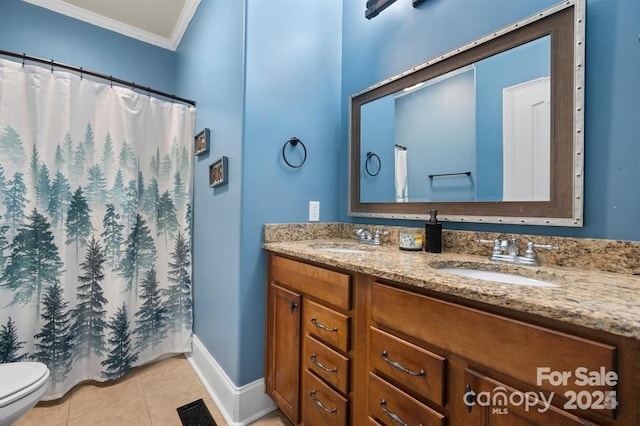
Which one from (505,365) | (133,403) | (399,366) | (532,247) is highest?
(532,247)

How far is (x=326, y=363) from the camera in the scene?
1071 mm

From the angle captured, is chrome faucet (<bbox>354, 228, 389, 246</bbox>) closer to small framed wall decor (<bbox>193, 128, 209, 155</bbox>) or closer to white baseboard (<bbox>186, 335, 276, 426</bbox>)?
white baseboard (<bbox>186, 335, 276, 426</bbox>)

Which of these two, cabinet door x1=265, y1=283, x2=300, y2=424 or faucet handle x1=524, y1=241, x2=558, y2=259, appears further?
cabinet door x1=265, y1=283, x2=300, y2=424

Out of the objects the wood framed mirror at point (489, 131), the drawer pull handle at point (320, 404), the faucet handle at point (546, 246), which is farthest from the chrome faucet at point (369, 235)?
the drawer pull handle at point (320, 404)

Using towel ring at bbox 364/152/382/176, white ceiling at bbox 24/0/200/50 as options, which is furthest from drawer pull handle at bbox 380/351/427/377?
white ceiling at bbox 24/0/200/50

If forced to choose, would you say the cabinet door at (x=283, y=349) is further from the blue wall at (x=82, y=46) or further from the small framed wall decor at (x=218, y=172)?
the blue wall at (x=82, y=46)

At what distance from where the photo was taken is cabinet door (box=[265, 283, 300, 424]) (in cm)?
123

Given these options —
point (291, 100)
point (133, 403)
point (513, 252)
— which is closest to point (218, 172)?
point (291, 100)

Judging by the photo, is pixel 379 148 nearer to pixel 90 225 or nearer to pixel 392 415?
pixel 392 415

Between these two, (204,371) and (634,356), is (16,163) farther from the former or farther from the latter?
(634,356)

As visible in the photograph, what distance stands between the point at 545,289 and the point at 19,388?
1.87 m

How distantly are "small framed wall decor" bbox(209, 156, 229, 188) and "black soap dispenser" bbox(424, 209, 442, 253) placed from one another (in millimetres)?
1117

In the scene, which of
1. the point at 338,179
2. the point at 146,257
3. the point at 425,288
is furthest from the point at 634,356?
the point at 146,257

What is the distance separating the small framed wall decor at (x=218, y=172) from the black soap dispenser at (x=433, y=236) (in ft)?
3.66
